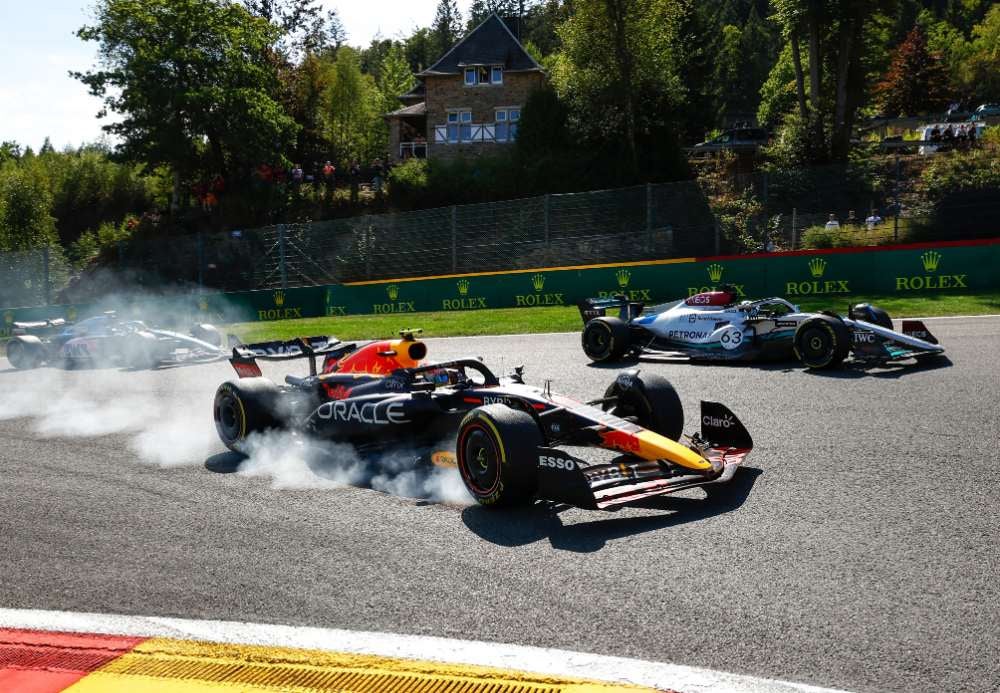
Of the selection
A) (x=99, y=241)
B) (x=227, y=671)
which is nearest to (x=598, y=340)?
(x=227, y=671)

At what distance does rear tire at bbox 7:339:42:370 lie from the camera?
57.2 feet

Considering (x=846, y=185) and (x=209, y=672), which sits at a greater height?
(x=846, y=185)

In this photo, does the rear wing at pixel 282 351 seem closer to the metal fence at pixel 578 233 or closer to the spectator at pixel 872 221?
the metal fence at pixel 578 233

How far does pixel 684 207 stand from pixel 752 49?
3083 inches

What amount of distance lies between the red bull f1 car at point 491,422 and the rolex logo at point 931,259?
14.6 meters

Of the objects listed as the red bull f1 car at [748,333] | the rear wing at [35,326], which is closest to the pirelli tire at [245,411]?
the red bull f1 car at [748,333]

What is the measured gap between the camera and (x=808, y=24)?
123 feet

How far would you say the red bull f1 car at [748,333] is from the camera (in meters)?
11.9

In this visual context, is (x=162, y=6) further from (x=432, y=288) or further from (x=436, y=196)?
(x=432, y=288)

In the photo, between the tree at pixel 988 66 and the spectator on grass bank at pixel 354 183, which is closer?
the spectator on grass bank at pixel 354 183

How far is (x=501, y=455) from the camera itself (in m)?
6.49

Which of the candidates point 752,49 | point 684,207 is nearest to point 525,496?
point 684,207

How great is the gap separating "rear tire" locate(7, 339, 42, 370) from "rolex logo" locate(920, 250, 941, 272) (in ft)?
58.2

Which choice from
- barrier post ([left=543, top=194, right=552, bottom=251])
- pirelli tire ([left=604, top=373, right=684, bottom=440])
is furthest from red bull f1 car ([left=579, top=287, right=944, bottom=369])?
barrier post ([left=543, top=194, right=552, bottom=251])
